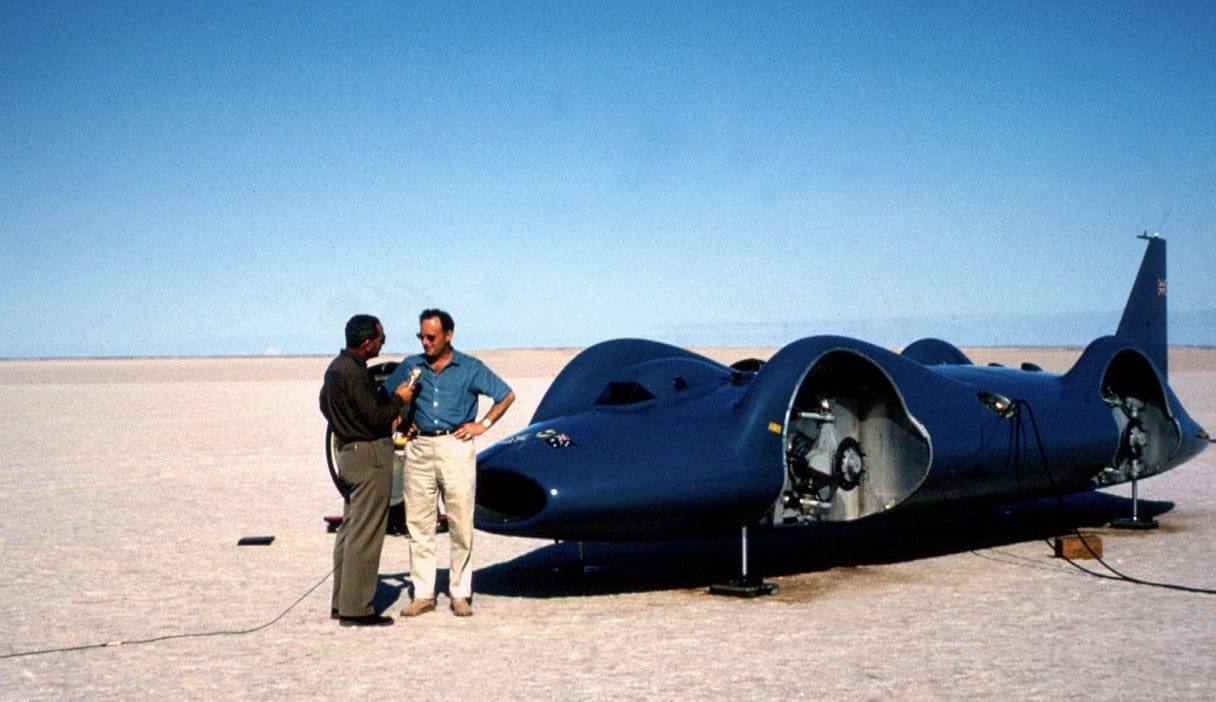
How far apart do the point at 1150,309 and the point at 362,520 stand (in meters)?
12.2

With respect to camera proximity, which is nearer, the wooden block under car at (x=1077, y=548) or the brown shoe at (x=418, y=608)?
the brown shoe at (x=418, y=608)

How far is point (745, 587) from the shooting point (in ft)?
31.0

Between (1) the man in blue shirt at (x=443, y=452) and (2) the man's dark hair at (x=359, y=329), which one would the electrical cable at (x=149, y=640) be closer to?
(1) the man in blue shirt at (x=443, y=452)

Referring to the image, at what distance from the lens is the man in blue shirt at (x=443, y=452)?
8.76 meters

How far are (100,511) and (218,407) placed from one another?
29782 mm

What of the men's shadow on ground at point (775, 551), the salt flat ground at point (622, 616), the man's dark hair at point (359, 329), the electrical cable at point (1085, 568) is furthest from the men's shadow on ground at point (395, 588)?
the electrical cable at point (1085, 568)

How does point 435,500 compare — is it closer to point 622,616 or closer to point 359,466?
point 359,466

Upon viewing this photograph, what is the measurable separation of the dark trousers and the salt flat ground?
302 millimetres

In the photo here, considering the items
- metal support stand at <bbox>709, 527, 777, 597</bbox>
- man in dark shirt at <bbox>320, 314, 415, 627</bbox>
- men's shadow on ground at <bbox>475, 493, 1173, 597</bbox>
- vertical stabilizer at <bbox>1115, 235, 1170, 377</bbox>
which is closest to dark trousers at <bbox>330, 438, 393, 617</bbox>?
man in dark shirt at <bbox>320, 314, 415, 627</bbox>

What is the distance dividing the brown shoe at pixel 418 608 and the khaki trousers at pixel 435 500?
0.03 m

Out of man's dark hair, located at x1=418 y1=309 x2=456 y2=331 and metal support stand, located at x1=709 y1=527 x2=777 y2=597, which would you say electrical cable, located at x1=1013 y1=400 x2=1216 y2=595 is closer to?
metal support stand, located at x1=709 y1=527 x2=777 y2=597

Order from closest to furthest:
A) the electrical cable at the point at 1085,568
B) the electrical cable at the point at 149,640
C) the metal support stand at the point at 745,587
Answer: the electrical cable at the point at 149,640
the metal support stand at the point at 745,587
the electrical cable at the point at 1085,568

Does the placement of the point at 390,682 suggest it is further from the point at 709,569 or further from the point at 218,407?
the point at 218,407

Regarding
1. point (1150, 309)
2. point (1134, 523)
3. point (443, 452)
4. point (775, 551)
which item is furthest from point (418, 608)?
point (1150, 309)
